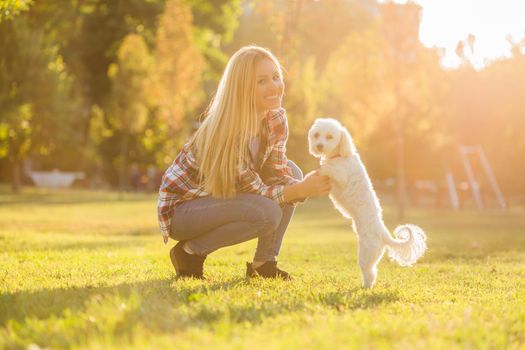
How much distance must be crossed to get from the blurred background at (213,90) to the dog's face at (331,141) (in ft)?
41.3

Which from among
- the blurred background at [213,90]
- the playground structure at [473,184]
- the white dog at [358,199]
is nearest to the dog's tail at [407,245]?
the white dog at [358,199]

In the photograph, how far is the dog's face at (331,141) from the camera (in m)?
4.96

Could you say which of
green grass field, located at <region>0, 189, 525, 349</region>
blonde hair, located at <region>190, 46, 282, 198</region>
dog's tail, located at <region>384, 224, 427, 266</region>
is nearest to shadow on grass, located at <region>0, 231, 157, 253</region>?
green grass field, located at <region>0, 189, 525, 349</region>

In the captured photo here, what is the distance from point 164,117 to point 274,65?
21445 millimetres

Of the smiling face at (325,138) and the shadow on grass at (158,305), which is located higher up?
the smiling face at (325,138)

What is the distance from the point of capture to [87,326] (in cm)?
329

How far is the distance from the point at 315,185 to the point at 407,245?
0.88 m

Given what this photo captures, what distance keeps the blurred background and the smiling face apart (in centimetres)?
1250

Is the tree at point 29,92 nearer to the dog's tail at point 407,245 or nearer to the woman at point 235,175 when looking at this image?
the woman at point 235,175

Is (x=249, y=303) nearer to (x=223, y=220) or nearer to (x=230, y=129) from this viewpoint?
(x=223, y=220)

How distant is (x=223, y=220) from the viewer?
5098mm

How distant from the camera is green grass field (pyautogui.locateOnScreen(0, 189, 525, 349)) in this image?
3123 millimetres

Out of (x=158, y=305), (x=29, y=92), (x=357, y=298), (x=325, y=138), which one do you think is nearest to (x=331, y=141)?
(x=325, y=138)

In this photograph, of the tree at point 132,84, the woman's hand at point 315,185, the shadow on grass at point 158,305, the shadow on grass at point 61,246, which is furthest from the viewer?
the tree at point 132,84
